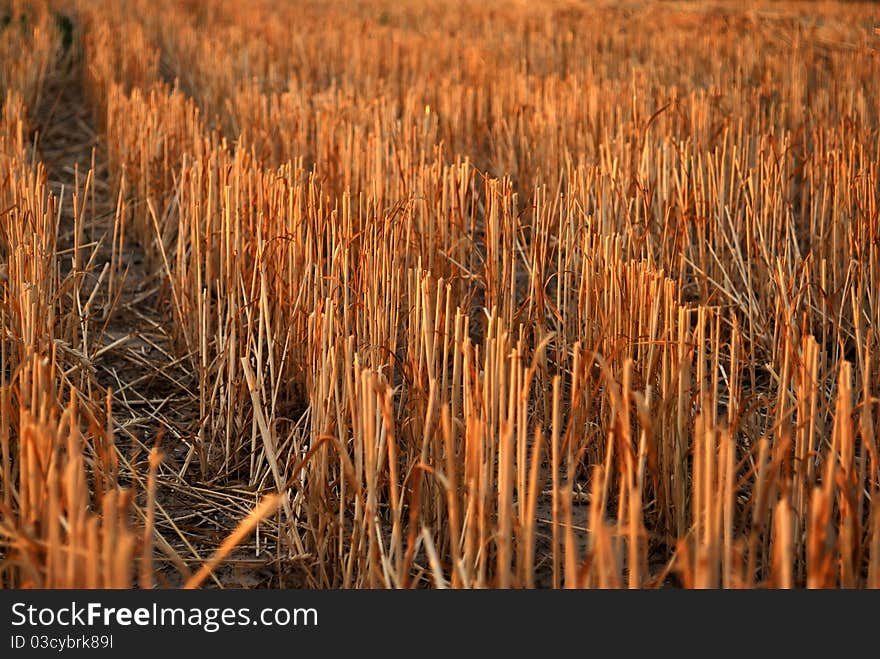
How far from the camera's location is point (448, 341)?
2.03 m

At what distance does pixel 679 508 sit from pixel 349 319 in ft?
2.44

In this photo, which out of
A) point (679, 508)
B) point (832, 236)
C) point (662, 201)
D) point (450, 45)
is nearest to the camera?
point (679, 508)

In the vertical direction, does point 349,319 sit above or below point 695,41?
below

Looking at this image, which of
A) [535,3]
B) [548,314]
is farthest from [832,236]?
[535,3]

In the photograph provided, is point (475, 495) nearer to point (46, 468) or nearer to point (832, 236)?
point (46, 468)

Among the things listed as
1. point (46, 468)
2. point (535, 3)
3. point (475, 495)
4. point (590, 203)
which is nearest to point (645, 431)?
point (475, 495)

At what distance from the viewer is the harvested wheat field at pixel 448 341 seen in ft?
4.69

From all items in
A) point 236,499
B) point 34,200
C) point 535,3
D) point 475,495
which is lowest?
point 236,499

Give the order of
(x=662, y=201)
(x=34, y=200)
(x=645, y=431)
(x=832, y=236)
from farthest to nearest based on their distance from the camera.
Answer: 1. (x=662, y=201)
2. (x=832, y=236)
3. (x=34, y=200)
4. (x=645, y=431)

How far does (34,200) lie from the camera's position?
2541 millimetres

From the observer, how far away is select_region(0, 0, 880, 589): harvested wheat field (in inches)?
56.3

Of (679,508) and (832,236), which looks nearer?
(679,508)

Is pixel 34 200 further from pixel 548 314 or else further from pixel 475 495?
pixel 475 495

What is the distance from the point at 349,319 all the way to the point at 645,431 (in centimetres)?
84
